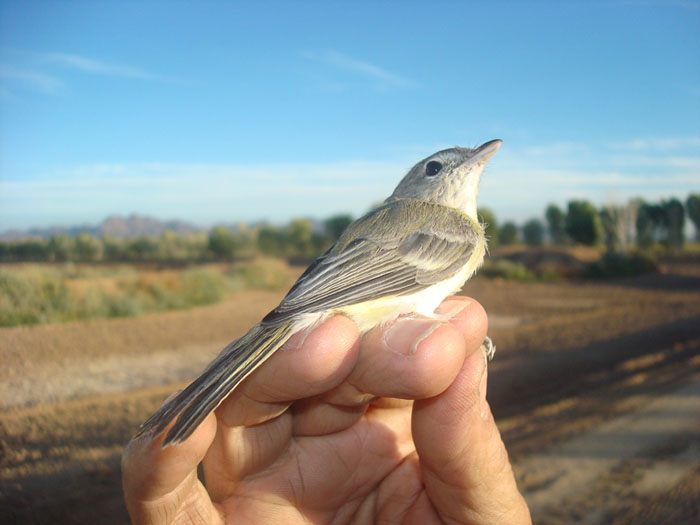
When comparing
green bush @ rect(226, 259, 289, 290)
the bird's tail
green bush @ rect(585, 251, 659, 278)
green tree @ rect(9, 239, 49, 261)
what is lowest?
green bush @ rect(585, 251, 659, 278)

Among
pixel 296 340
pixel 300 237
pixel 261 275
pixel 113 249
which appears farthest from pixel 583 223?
pixel 296 340

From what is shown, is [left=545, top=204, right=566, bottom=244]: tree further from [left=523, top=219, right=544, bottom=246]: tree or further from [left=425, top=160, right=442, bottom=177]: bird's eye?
[left=425, top=160, right=442, bottom=177]: bird's eye

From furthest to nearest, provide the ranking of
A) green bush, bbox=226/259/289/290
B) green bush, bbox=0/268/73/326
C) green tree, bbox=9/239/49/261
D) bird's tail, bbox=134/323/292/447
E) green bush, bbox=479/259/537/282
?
1. green bush, bbox=479/259/537/282
2. green bush, bbox=226/259/289/290
3. green tree, bbox=9/239/49/261
4. green bush, bbox=0/268/73/326
5. bird's tail, bbox=134/323/292/447

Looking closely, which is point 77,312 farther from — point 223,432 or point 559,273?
point 559,273

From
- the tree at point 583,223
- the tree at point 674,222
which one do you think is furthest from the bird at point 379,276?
the tree at point 583,223

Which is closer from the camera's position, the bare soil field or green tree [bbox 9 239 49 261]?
the bare soil field

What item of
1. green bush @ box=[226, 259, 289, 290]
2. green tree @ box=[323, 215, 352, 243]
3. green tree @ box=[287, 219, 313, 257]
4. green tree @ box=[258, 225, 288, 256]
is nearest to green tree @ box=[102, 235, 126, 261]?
green tree @ box=[258, 225, 288, 256]

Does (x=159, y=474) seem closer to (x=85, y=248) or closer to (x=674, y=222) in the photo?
(x=85, y=248)
